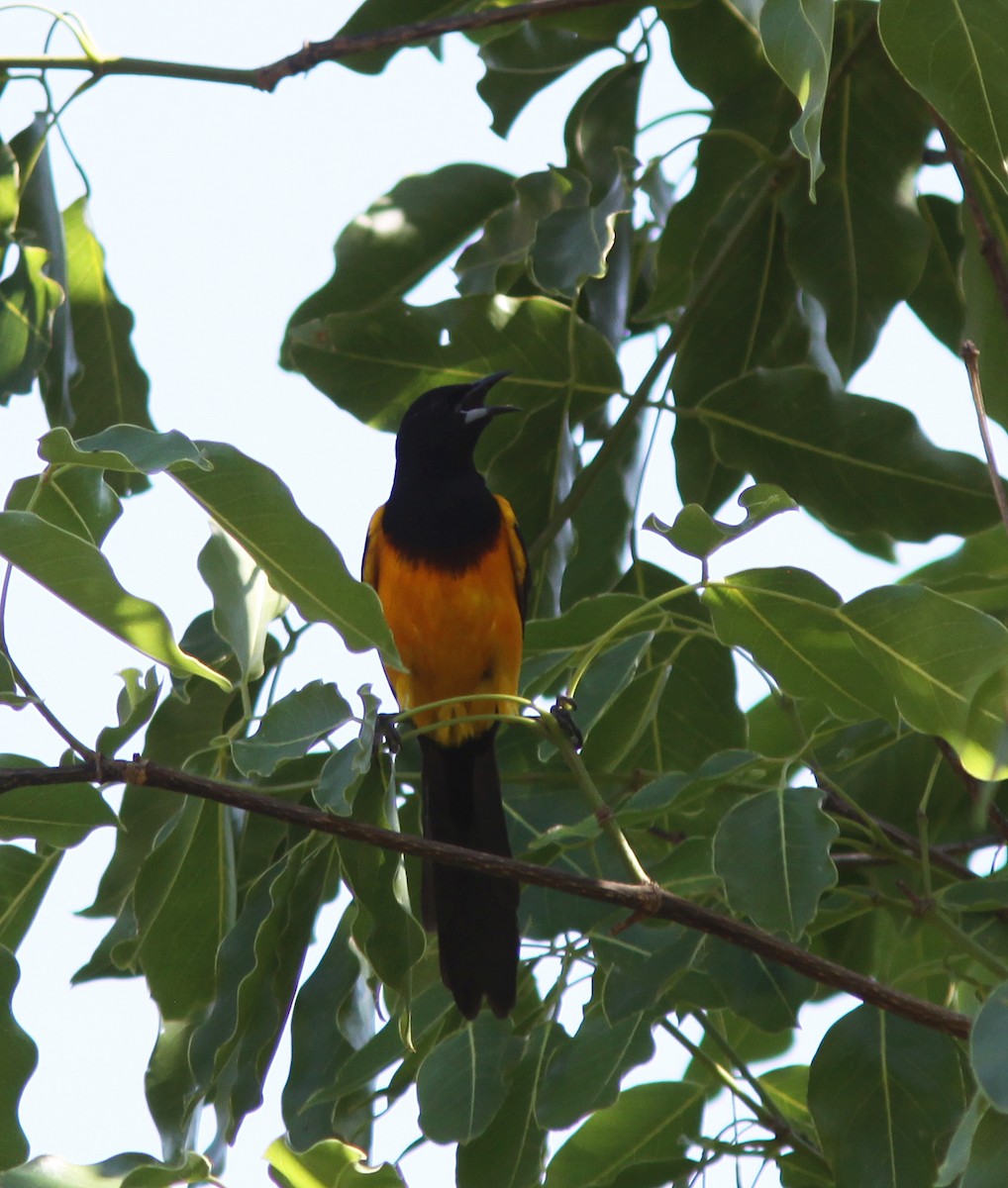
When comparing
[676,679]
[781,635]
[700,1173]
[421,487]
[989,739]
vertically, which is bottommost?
[700,1173]

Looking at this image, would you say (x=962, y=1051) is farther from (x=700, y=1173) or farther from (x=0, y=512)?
(x=0, y=512)

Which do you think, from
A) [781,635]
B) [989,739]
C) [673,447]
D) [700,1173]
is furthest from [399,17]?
[700,1173]

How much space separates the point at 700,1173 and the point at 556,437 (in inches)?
64.5

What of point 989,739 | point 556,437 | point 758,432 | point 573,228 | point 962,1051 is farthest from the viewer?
point 556,437

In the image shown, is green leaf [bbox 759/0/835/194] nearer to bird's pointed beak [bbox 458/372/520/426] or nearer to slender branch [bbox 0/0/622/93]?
slender branch [bbox 0/0/622/93]

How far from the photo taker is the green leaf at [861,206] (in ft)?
11.4

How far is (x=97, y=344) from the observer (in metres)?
3.98

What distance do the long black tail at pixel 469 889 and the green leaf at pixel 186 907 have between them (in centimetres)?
52

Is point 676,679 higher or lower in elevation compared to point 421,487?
lower

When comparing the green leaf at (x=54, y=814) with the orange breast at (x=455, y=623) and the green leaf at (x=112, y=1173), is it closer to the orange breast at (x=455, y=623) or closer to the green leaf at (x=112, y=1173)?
the green leaf at (x=112, y=1173)

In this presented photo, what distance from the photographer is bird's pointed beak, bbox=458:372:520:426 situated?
343 cm

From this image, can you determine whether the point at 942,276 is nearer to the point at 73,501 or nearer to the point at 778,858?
the point at 778,858

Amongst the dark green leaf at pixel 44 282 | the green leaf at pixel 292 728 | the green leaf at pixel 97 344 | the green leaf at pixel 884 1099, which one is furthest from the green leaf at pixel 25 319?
the green leaf at pixel 884 1099

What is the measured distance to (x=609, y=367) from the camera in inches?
135
